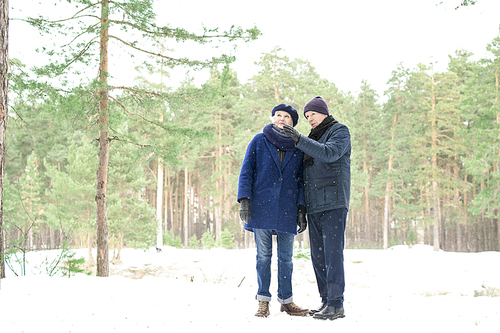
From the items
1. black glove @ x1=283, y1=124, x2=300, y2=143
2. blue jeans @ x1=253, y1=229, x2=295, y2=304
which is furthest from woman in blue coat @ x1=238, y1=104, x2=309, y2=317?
black glove @ x1=283, y1=124, x2=300, y2=143

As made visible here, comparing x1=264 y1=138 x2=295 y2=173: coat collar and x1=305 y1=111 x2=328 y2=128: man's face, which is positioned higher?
x1=305 y1=111 x2=328 y2=128: man's face

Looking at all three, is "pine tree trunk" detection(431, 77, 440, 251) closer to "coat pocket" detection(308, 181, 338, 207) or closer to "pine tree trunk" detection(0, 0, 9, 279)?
"coat pocket" detection(308, 181, 338, 207)

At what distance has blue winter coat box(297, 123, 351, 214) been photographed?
385 centimetres

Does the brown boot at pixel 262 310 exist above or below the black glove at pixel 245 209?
below

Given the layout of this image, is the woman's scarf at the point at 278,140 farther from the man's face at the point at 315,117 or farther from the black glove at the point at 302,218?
the black glove at the point at 302,218

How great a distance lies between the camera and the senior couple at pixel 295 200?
3906mm

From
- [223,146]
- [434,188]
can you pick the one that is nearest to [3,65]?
[434,188]

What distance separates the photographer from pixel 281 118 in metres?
4.20

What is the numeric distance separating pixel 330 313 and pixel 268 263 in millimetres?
811

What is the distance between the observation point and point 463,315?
4.01 metres

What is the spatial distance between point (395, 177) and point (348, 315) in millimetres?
24350

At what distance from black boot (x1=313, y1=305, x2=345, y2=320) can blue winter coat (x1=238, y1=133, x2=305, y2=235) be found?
2.86 feet

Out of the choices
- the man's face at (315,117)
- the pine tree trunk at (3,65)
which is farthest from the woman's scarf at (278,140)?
the pine tree trunk at (3,65)

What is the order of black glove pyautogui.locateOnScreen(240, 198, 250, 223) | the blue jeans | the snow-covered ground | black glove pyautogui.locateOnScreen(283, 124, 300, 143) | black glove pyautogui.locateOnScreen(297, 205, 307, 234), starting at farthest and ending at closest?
1. black glove pyautogui.locateOnScreen(297, 205, 307, 234)
2. the blue jeans
3. black glove pyautogui.locateOnScreen(240, 198, 250, 223)
4. black glove pyautogui.locateOnScreen(283, 124, 300, 143)
5. the snow-covered ground
